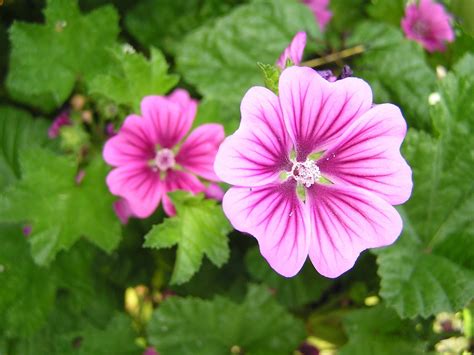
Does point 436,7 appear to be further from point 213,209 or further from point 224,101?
point 213,209

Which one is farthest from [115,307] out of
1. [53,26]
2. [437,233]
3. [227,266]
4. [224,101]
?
[437,233]

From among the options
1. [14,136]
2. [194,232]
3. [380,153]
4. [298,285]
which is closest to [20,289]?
[14,136]

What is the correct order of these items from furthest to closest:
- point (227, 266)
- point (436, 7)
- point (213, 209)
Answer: point (227, 266)
point (436, 7)
point (213, 209)

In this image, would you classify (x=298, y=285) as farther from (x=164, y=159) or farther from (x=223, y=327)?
(x=164, y=159)

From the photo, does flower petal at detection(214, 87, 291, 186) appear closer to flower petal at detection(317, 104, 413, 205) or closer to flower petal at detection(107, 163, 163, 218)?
flower petal at detection(317, 104, 413, 205)

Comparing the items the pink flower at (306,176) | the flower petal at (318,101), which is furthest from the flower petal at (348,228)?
the flower petal at (318,101)

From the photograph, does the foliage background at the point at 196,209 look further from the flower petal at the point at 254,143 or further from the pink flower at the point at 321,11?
the flower petal at the point at 254,143
